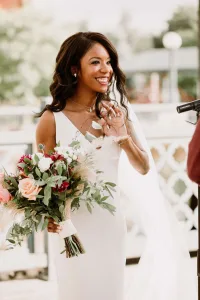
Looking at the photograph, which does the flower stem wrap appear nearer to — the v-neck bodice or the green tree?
the v-neck bodice

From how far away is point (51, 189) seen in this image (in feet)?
7.91

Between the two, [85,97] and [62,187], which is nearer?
[62,187]

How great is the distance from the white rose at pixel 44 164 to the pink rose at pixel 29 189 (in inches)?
2.5

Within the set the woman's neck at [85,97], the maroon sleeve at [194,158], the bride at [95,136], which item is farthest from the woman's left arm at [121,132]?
the maroon sleeve at [194,158]

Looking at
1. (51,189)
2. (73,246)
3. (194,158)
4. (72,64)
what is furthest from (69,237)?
(194,158)

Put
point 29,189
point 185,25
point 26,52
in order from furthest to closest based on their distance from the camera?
point 185,25
point 26,52
point 29,189

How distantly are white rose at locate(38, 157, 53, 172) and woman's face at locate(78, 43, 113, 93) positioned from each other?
53 cm

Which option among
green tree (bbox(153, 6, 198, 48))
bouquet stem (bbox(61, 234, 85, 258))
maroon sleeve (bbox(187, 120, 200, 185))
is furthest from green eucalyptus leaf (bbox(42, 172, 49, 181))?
green tree (bbox(153, 6, 198, 48))

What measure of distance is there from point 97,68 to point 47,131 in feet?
1.16

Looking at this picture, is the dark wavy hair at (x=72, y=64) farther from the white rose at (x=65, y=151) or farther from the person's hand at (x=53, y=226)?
the person's hand at (x=53, y=226)

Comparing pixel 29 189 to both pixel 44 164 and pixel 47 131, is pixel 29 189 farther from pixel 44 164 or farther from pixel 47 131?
pixel 47 131

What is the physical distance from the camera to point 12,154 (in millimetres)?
4621

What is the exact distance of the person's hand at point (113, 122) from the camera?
109 inches

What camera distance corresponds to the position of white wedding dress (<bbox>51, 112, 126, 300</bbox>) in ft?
8.98
